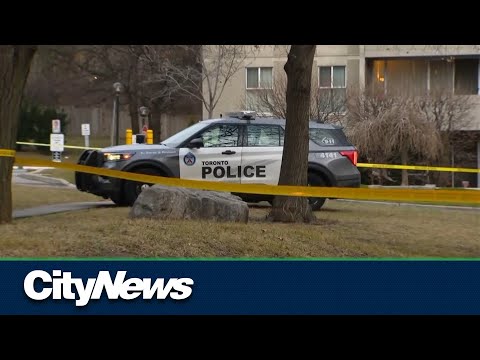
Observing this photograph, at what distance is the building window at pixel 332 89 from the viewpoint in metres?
21.3

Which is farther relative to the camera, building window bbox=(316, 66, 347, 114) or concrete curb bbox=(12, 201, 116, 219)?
building window bbox=(316, 66, 347, 114)

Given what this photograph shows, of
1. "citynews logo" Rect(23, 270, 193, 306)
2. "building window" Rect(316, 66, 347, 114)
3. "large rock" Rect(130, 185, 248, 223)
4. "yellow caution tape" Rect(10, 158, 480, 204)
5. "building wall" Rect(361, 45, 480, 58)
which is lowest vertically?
"citynews logo" Rect(23, 270, 193, 306)

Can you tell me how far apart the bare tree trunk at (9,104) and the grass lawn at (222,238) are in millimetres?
374

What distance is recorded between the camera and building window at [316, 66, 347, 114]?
70.0 feet

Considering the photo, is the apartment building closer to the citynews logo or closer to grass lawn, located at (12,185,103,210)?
grass lawn, located at (12,185,103,210)

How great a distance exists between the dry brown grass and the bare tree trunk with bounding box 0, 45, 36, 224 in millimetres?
→ 389

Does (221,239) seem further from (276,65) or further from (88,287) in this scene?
(276,65)

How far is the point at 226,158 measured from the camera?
11.8m

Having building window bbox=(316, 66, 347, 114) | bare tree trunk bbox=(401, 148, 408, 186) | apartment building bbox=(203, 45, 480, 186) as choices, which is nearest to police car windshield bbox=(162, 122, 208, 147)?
building window bbox=(316, 66, 347, 114)

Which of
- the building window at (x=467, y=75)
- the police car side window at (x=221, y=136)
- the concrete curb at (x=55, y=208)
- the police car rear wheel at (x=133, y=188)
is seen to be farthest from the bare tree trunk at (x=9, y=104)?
the building window at (x=467, y=75)

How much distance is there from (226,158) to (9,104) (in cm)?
419

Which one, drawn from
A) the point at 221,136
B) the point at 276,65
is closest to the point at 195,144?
the point at 221,136

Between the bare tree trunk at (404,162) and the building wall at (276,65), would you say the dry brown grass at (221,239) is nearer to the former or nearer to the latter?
the bare tree trunk at (404,162)

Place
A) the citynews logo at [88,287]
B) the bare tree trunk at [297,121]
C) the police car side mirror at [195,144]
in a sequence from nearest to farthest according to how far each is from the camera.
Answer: the citynews logo at [88,287]
the bare tree trunk at [297,121]
the police car side mirror at [195,144]
